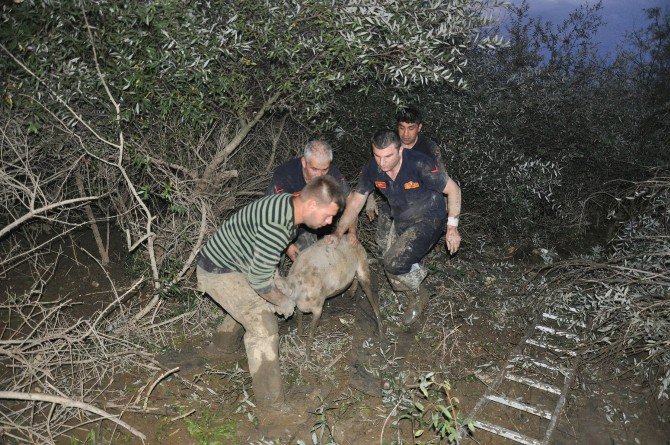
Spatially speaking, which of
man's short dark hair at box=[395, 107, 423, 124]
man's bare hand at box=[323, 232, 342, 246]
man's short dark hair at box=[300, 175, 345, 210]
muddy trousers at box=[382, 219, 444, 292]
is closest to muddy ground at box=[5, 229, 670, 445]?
muddy trousers at box=[382, 219, 444, 292]

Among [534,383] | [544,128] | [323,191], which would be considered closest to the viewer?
[323,191]

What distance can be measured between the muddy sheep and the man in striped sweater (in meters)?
0.47

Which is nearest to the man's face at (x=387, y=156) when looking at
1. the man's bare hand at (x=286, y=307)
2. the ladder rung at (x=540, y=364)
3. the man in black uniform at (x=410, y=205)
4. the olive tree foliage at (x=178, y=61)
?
the man in black uniform at (x=410, y=205)

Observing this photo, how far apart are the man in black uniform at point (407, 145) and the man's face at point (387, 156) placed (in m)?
0.47

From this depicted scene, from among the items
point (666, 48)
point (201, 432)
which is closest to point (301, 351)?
point (201, 432)

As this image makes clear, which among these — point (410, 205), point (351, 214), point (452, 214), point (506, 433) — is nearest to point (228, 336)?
point (351, 214)

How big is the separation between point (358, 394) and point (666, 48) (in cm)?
997

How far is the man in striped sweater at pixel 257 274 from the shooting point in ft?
13.6

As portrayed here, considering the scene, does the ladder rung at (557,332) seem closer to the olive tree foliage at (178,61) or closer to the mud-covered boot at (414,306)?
the mud-covered boot at (414,306)

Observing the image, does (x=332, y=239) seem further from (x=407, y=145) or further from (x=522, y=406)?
(x=522, y=406)

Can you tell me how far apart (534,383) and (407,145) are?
3187mm

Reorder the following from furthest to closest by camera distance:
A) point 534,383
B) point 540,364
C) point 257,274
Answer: point 540,364 → point 534,383 → point 257,274

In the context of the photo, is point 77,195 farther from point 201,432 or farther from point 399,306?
point 399,306

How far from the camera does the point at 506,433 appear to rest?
4.44 metres
